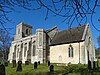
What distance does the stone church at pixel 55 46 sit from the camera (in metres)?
44.0

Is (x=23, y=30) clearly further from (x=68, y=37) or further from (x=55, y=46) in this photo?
(x=68, y=37)

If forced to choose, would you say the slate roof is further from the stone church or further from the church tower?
the church tower

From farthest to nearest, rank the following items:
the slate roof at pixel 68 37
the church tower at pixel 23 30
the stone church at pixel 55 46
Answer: the church tower at pixel 23 30 < the slate roof at pixel 68 37 < the stone church at pixel 55 46

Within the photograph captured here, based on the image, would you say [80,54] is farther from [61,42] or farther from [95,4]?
[95,4]

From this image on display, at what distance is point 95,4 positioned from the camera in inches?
131

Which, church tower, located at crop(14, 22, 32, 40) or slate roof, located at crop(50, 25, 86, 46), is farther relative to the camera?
church tower, located at crop(14, 22, 32, 40)

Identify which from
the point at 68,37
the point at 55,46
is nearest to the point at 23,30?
the point at 55,46

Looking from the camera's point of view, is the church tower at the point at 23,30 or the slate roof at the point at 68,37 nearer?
the slate roof at the point at 68,37

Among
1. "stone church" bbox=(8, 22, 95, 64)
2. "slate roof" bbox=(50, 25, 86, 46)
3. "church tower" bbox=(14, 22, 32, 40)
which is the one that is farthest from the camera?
"church tower" bbox=(14, 22, 32, 40)

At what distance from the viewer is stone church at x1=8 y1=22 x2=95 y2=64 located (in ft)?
144

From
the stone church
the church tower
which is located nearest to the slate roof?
the stone church

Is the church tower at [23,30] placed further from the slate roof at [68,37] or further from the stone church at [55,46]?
the slate roof at [68,37]

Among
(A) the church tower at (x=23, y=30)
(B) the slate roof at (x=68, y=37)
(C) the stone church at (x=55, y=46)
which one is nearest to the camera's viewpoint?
(C) the stone church at (x=55, y=46)

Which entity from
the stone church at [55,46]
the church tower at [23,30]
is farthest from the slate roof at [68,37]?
the church tower at [23,30]
